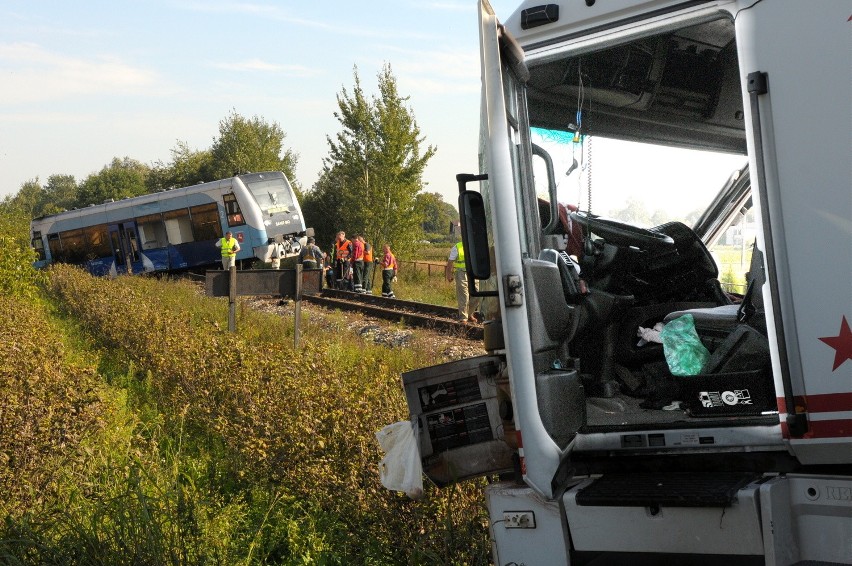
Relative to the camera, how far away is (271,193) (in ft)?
105

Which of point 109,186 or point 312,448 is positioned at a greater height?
point 109,186

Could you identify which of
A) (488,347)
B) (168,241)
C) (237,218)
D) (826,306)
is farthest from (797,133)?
(168,241)

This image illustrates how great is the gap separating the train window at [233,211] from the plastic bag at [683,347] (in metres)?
27.3

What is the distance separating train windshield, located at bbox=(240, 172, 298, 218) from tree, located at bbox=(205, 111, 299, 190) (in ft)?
110

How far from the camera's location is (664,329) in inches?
180

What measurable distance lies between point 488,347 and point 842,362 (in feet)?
5.59

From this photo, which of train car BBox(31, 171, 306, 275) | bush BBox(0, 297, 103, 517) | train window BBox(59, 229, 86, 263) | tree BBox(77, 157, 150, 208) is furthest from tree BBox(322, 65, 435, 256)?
tree BBox(77, 157, 150, 208)

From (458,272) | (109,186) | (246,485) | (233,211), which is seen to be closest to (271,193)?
(233,211)

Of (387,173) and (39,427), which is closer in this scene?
(39,427)

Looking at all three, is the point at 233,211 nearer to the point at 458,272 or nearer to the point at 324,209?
the point at 324,209

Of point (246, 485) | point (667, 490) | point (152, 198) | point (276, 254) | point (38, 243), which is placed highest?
point (152, 198)

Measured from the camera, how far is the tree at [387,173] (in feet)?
111

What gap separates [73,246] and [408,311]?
21.0 metres

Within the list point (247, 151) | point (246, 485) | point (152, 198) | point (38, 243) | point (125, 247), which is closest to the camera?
point (246, 485)
